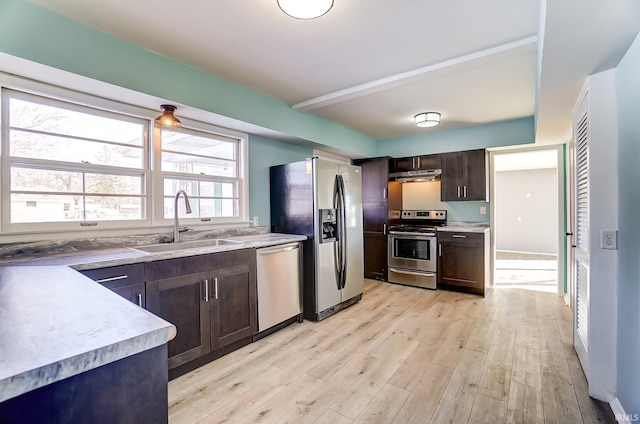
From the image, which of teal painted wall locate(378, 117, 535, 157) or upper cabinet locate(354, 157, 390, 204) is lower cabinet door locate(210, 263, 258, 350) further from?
teal painted wall locate(378, 117, 535, 157)

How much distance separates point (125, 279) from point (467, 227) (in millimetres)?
4418

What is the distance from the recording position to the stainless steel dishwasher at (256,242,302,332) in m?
2.81

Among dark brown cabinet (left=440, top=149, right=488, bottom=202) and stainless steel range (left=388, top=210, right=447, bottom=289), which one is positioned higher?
dark brown cabinet (left=440, top=149, right=488, bottom=202)

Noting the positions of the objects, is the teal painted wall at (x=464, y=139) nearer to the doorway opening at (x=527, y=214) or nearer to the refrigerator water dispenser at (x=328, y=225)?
the doorway opening at (x=527, y=214)

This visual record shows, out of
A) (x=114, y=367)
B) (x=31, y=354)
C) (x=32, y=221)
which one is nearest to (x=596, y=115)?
(x=114, y=367)

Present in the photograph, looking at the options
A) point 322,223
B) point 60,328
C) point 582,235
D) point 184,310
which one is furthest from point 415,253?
point 60,328

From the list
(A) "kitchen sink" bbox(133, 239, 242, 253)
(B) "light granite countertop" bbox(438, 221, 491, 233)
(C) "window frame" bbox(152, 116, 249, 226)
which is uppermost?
(C) "window frame" bbox(152, 116, 249, 226)

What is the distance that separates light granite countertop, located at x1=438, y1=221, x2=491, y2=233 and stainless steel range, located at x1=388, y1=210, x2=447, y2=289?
15cm

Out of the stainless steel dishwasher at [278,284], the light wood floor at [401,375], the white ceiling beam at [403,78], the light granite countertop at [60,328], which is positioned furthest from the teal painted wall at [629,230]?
the stainless steel dishwasher at [278,284]

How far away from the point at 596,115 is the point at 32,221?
3.83 meters

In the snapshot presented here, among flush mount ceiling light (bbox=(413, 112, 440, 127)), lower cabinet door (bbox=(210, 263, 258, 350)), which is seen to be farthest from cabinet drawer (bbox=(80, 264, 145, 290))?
flush mount ceiling light (bbox=(413, 112, 440, 127))

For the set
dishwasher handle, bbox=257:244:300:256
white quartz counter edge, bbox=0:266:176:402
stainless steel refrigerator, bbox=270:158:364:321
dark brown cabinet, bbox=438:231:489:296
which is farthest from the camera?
dark brown cabinet, bbox=438:231:489:296

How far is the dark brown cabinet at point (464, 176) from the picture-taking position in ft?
14.2

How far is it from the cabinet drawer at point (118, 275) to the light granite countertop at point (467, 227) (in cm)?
383
